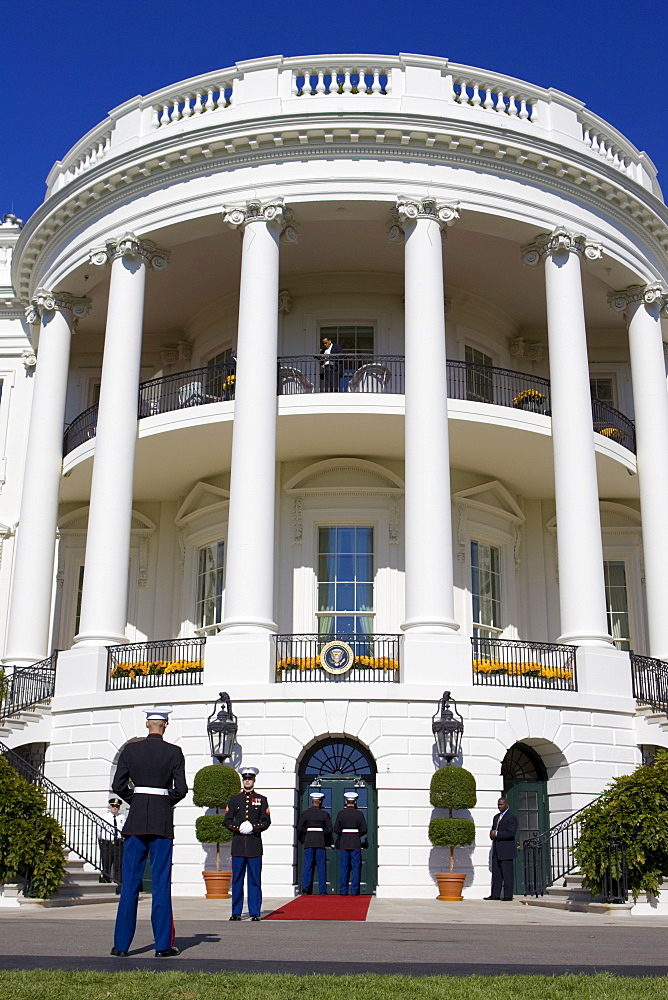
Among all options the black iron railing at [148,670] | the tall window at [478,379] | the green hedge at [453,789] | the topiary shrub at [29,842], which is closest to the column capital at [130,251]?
the tall window at [478,379]

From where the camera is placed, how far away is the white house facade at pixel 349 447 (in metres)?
19.9

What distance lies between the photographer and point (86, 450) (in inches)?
984

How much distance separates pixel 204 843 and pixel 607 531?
14009 millimetres

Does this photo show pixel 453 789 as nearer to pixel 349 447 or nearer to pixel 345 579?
pixel 345 579

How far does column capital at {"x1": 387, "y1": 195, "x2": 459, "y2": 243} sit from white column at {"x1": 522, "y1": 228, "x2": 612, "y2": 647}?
2250 mm

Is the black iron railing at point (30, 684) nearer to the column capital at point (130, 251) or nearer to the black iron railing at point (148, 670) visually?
the black iron railing at point (148, 670)

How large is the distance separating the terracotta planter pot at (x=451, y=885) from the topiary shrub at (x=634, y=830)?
2364 millimetres

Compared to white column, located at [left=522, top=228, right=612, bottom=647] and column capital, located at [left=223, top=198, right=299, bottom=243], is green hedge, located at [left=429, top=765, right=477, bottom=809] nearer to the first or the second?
white column, located at [left=522, top=228, right=612, bottom=647]

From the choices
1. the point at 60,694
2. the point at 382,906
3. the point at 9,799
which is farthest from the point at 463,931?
the point at 60,694

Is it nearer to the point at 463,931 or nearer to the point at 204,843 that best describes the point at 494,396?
the point at 204,843

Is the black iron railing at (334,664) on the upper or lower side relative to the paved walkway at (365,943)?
upper

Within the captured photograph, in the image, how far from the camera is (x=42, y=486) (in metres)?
25.3

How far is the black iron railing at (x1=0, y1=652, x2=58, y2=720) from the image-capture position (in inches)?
893

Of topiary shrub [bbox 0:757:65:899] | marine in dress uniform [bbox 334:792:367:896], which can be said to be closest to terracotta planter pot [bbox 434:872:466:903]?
marine in dress uniform [bbox 334:792:367:896]
